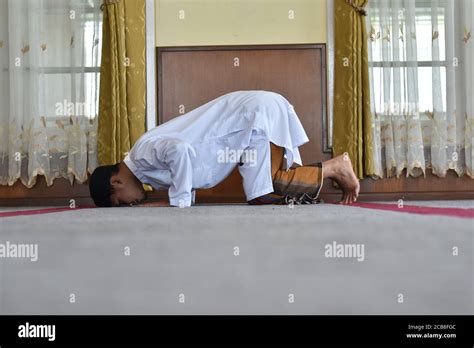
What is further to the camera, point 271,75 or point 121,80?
point 271,75

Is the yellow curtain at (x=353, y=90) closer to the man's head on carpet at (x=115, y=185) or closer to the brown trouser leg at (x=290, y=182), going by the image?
the brown trouser leg at (x=290, y=182)

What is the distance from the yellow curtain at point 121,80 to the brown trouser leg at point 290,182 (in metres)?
1.52

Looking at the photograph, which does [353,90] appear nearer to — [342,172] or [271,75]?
[271,75]

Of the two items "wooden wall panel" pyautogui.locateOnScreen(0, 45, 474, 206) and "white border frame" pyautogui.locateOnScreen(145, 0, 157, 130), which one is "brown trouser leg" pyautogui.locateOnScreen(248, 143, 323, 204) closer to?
"wooden wall panel" pyautogui.locateOnScreen(0, 45, 474, 206)

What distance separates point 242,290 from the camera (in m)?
1.49

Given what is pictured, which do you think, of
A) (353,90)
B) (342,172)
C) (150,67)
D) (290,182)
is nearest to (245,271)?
(290,182)

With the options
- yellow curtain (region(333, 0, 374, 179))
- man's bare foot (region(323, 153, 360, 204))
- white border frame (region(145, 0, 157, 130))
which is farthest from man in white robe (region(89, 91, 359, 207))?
white border frame (region(145, 0, 157, 130))

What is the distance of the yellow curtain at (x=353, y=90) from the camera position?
4520 mm

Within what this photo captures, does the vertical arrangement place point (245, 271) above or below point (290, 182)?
below

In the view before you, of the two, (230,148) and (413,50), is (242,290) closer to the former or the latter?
(230,148)

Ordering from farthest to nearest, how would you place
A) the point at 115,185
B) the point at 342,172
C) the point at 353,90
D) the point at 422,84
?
1. the point at 422,84
2. the point at 353,90
3. the point at 342,172
4. the point at 115,185

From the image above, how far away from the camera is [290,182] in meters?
3.27

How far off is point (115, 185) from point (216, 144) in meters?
0.51

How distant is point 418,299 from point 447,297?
0.20ft
